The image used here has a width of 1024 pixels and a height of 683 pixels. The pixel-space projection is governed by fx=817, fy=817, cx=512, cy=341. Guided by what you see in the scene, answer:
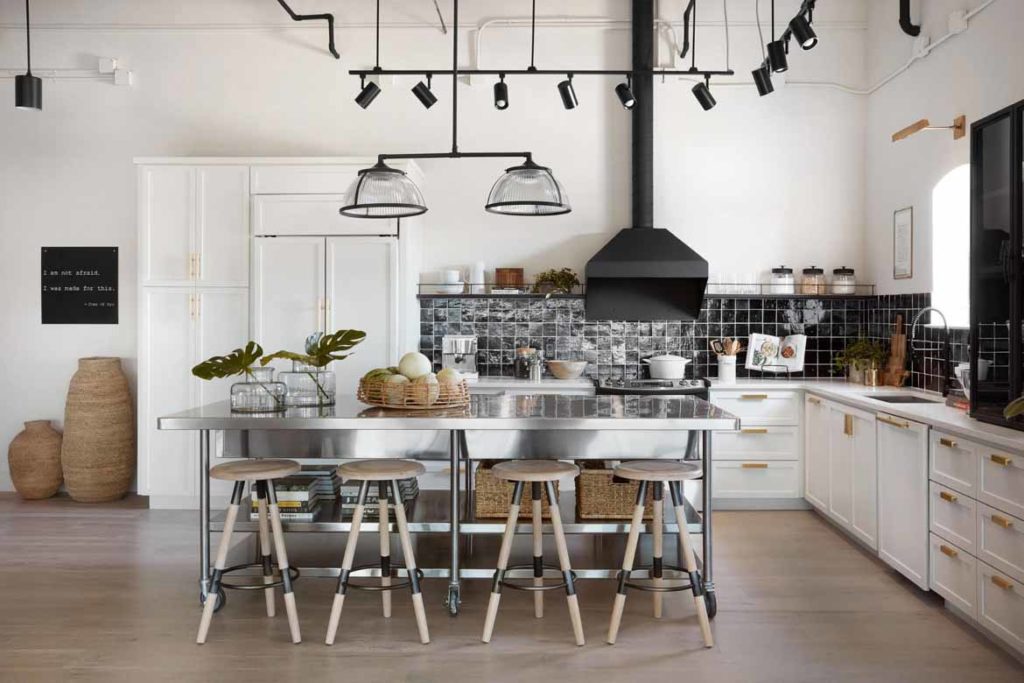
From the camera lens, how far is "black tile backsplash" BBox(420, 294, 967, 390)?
19.9ft

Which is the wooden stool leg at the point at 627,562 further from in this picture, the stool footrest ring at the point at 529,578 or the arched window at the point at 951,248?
the arched window at the point at 951,248

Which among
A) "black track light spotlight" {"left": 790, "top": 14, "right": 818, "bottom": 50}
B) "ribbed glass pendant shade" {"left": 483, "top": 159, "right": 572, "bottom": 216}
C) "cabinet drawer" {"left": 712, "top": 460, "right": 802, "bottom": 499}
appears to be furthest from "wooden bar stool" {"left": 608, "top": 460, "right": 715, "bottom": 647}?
"cabinet drawer" {"left": 712, "top": 460, "right": 802, "bottom": 499}

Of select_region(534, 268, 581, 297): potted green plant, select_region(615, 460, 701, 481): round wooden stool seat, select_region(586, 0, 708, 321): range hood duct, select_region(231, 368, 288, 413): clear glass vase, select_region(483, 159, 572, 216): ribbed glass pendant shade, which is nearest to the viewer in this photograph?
select_region(615, 460, 701, 481): round wooden stool seat

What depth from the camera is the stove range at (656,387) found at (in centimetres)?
539

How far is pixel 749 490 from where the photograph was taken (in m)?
5.48

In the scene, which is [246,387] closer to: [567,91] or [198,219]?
[198,219]

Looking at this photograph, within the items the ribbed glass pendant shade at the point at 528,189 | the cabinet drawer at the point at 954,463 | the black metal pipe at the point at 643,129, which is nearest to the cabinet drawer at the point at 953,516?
the cabinet drawer at the point at 954,463

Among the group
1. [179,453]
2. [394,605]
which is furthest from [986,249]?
[179,453]

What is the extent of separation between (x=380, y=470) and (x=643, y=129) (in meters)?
3.66

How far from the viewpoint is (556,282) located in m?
5.97

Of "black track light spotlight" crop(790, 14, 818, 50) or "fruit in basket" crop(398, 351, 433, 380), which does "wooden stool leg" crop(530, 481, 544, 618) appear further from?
"black track light spotlight" crop(790, 14, 818, 50)

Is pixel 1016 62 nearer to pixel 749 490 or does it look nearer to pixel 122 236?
pixel 749 490

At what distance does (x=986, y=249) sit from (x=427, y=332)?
3.71 meters

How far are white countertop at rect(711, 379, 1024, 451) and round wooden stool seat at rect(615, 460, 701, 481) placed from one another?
1.11 metres
